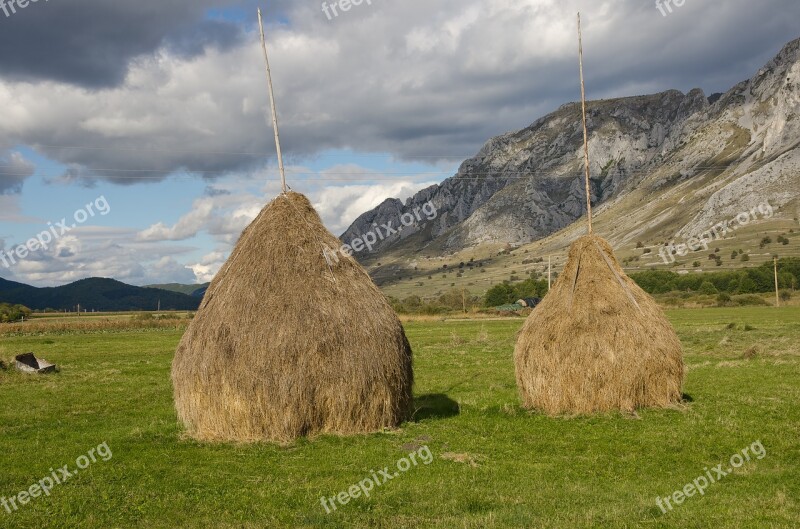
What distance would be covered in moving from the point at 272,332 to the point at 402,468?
4.31 metres

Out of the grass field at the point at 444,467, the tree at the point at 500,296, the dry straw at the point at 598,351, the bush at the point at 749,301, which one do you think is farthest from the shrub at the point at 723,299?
the dry straw at the point at 598,351

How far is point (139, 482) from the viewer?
11750 millimetres

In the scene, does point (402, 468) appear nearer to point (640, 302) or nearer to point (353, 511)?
point (353, 511)

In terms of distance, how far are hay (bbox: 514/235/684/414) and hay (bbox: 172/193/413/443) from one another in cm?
370

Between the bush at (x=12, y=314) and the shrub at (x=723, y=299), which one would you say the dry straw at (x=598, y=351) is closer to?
the shrub at (x=723, y=299)

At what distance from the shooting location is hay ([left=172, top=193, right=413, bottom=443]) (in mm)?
14398

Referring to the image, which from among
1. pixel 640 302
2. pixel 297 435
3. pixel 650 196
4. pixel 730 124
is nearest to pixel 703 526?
pixel 297 435

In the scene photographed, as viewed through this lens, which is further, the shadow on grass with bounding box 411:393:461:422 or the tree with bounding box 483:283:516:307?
the tree with bounding box 483:283:516:307

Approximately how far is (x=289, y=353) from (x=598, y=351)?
25.3 feet

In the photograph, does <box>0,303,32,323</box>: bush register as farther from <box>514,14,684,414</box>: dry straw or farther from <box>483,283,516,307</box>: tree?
<box>514,14,684,414</box>: dry straw

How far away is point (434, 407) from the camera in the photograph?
1936cm

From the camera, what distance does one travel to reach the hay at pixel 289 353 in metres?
14.4

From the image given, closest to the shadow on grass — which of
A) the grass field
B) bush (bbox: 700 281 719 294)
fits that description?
the grass field

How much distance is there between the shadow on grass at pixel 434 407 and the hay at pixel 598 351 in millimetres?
2172
